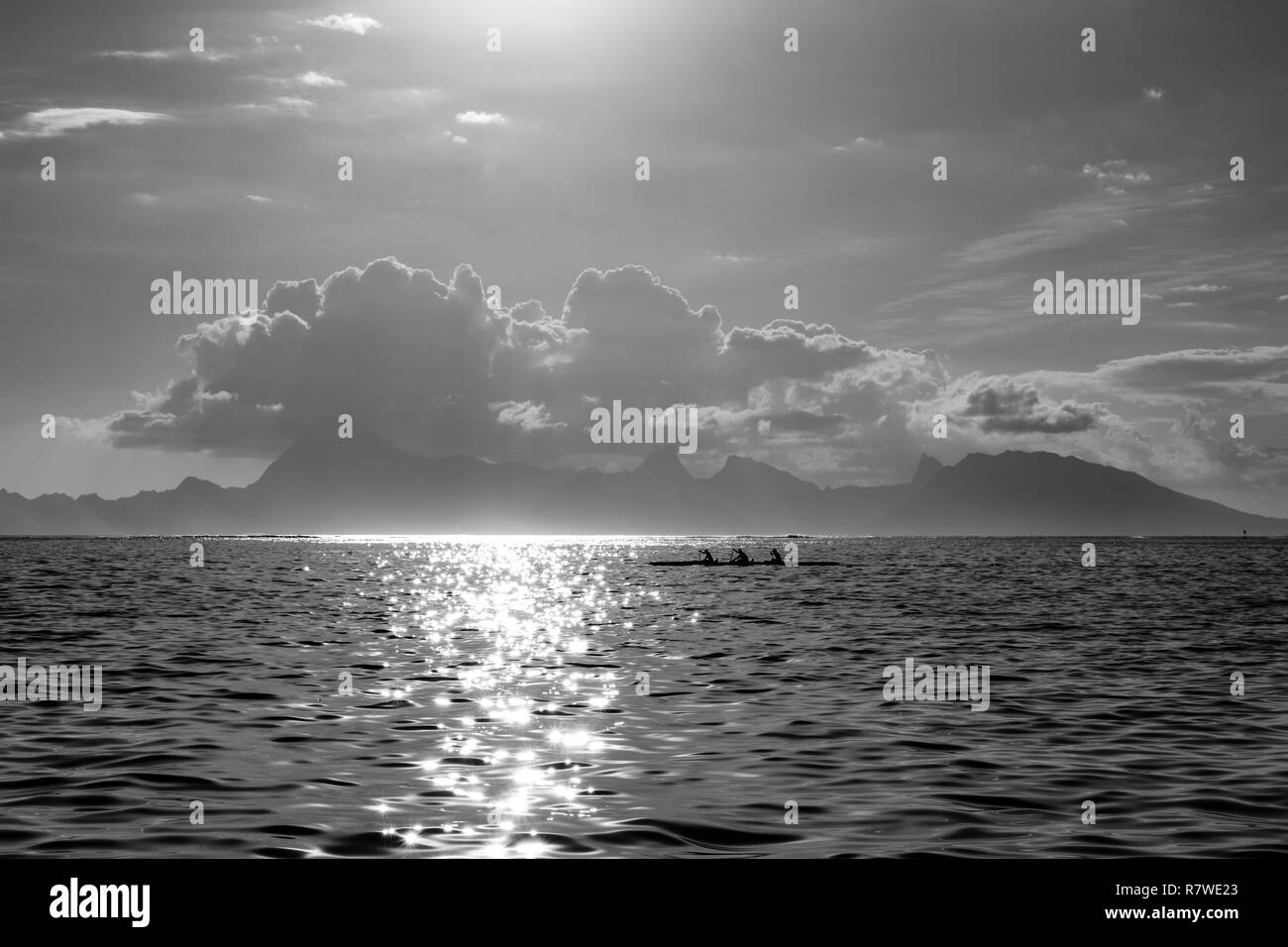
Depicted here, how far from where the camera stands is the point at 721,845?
13.3 metres

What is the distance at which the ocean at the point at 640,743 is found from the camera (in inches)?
549

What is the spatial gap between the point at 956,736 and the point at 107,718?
19.1 meters
